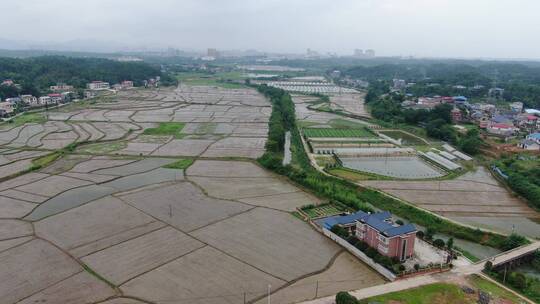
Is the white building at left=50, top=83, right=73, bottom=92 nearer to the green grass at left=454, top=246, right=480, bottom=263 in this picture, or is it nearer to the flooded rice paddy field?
the flooded rice paddy field

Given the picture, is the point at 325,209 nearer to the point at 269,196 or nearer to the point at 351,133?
the point at 269,196

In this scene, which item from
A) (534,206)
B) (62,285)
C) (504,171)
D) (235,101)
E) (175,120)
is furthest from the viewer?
(235,101)

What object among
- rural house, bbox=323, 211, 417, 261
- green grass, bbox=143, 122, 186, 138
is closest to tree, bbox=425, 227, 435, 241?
rural house, bbox=323, 211, 417, 261

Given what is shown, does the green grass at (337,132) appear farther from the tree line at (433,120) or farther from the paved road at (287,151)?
the tree line at (433,120)

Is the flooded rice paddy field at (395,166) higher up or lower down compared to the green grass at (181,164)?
lower down

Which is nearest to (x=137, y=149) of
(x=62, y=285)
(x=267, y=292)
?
(x=62, y=285)

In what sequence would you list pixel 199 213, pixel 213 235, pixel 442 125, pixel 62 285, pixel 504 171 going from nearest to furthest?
pixel 62 285 < pixel 213 235 < pixel 199 213 < pixel 504 171 < pixel 442 125

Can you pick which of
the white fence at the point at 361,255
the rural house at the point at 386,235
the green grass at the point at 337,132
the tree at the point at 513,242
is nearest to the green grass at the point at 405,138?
the green grass at the point at 337,132
